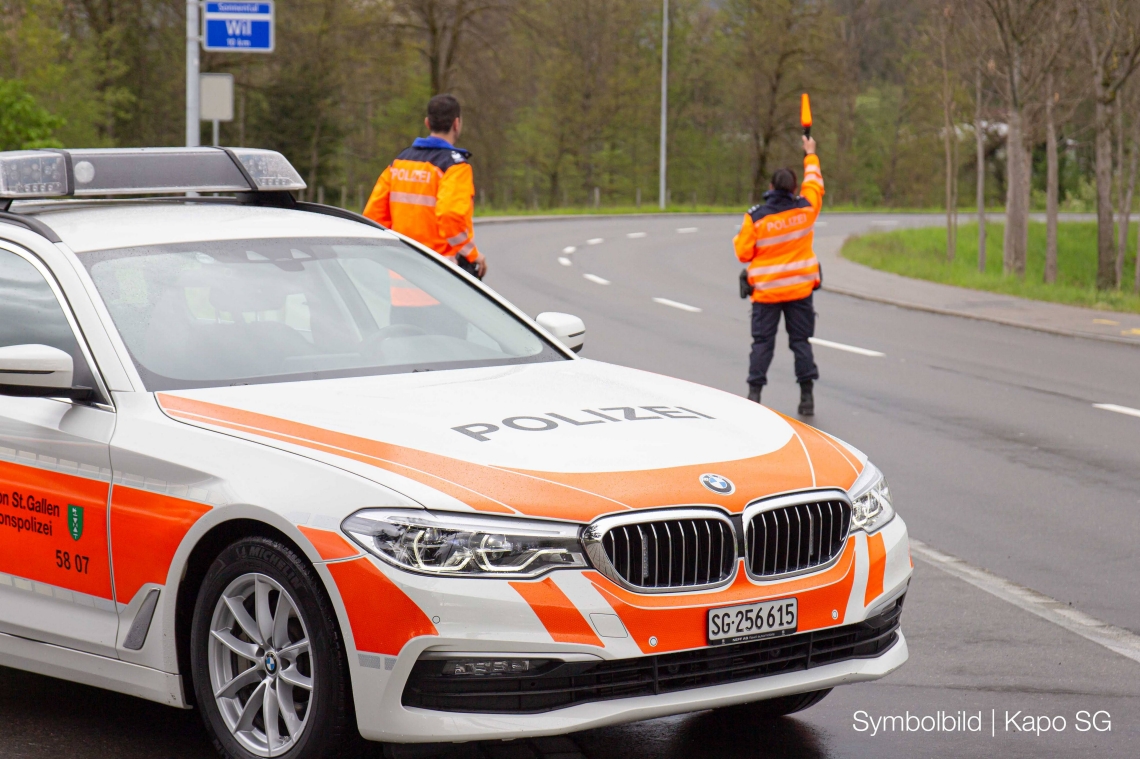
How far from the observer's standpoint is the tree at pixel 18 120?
108 ft

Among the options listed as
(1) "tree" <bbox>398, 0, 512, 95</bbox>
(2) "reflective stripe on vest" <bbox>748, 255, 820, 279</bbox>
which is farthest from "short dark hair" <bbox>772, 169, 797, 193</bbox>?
(1) "tree" <bbox>398, 0, 512, 95</bbox>

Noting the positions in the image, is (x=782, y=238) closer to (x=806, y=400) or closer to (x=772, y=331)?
(x=772, y=331)

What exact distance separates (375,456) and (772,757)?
4.82ft

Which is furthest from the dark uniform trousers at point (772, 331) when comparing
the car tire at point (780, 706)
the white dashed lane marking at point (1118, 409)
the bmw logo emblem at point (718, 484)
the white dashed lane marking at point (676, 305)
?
the white dashed lane marking at point (676, 305)

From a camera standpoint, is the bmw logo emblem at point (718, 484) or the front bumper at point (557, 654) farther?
the bmw logo emblem at point (718, 484)

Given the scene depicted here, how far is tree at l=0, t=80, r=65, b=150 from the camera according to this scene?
108 ft

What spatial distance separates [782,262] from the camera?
11414mm

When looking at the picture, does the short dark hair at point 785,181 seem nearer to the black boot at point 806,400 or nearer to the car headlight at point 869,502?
the black boot at point 806,400

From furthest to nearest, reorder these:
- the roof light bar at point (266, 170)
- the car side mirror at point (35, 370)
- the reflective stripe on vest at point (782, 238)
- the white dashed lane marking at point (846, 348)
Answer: the white dashed lane marking at point (846, 348) → the reflective stripe on vest at point (782, 238) → the roof light bar at point (266, 170) → the car side mirror at point (35, 370)

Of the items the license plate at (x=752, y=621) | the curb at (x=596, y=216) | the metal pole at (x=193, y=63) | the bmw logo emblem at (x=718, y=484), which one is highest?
the metal pole at (x=193, y=63)

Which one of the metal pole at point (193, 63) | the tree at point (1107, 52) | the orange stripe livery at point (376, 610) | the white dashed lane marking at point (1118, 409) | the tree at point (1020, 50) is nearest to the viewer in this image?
the orange stripe livery at point (376, 610)

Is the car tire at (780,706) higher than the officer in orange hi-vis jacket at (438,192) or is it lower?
lower

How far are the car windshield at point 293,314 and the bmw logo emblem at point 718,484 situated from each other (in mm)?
1269

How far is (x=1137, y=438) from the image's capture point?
10844 mm
